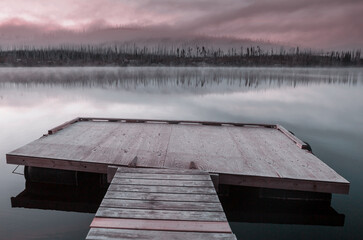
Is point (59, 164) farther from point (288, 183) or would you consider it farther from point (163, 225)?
point (288, 183)

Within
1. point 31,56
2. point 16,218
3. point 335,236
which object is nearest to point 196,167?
point 335,236

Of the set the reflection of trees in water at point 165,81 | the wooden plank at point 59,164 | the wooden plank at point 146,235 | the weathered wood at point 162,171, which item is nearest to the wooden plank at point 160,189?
the weathered wood at point 162,171

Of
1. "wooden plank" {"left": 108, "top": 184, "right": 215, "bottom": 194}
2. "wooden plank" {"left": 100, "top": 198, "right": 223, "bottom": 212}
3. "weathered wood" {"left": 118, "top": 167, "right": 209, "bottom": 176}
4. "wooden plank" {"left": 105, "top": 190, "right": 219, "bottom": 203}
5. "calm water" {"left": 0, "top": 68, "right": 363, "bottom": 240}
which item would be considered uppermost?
"weathered wood" {"left": 118, "top": 167, "right": 209, "bottom": 176}

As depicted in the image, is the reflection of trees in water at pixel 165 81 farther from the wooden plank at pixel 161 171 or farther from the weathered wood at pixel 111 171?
the wooden plank at pixel 161 171

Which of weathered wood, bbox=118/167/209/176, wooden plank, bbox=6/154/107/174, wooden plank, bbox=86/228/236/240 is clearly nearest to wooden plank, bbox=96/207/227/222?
wooden plank, bbox=86/228/236/240

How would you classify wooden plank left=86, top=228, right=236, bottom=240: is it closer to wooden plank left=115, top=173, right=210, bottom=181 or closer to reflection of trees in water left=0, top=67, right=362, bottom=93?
wooden plank left=115, top=173, right=210, bottom=181

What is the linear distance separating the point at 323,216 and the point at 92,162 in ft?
14.4

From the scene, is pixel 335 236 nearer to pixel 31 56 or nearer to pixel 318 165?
pixel 318 165

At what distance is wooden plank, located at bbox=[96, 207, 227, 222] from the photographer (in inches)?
135

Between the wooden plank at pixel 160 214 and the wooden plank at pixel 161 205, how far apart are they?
3.1 inches

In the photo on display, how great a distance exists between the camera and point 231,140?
6965mm

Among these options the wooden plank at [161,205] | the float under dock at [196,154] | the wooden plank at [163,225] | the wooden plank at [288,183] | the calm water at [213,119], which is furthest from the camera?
the calm water at [213,119]

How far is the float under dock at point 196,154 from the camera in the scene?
4.77 metres

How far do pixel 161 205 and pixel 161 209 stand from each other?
10 centimetres
